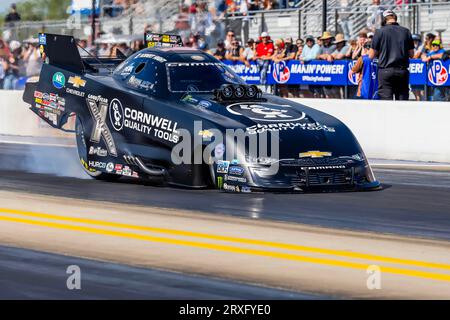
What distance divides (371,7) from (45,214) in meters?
16.6

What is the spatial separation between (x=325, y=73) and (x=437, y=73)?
291cm

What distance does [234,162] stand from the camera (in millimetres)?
11828

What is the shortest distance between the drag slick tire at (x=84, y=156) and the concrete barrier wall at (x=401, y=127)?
525cm

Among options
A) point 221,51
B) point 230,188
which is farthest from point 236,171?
point 221,51

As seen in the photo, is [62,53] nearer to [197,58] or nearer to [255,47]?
[197,58]

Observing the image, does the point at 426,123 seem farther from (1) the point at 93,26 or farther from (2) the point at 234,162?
(1) the point at 93,26

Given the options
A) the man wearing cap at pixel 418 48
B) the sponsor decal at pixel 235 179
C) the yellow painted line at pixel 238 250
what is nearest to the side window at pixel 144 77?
the sponsor decal at pixel 235 179

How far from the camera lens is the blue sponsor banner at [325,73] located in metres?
20.6

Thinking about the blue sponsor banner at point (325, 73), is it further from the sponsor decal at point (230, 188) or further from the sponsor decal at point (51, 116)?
the sponsor decal at point (230, 188)

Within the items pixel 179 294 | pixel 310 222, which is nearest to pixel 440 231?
pixel 310 222

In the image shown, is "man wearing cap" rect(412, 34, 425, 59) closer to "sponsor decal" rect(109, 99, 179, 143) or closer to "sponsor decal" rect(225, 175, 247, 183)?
"sponsor decal" rect(109, 99, 179, 143)

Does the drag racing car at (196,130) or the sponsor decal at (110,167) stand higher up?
the drag racing car at (196,130)

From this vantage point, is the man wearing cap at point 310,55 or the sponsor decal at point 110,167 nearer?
the sponsor decal at point 110,167

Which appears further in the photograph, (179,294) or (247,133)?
(247,133)
